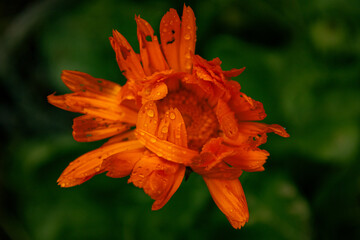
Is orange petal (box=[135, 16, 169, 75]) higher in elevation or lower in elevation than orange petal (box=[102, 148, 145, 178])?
higher

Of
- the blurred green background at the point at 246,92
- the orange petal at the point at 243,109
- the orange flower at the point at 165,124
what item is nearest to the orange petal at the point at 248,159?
the orange flower at the point at 165,124

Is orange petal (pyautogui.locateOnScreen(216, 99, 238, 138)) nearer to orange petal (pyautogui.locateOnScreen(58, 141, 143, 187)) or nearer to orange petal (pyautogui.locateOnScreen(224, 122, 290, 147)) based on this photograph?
orange petal (pyautogui.locateOnScreen(224, 122, 290, 147))

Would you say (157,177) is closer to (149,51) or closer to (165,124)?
(165,124)

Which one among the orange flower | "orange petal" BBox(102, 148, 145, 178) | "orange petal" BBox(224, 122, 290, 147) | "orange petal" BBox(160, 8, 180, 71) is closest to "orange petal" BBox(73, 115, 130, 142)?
the orange flower

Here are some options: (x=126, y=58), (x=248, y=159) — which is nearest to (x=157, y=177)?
(x=248, y=159)

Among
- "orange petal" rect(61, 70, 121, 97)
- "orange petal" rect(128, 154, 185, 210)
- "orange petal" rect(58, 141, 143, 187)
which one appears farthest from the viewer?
"orange petal" rect(61, 70, 121, 97)

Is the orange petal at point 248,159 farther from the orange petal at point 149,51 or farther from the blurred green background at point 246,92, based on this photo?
the blurred green background at point 246,92
